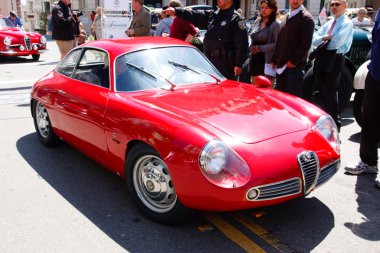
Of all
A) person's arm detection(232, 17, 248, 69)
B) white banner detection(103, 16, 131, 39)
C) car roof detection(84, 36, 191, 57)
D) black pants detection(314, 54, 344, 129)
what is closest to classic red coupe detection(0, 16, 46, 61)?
white banner detection(103, 16, 131, 39)

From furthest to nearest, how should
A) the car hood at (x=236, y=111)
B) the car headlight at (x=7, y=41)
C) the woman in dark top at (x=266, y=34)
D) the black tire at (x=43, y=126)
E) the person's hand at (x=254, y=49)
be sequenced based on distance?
the car headlight at (x=7, y=41), the person's hand at (x=254, y=49), the woman in dark top at (x=266, y=34), the black tire at (x=43, y=126), the car hood at (x=236, y=111)

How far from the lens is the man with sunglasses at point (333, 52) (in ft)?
16.9

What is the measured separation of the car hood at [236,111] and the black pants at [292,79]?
1.41 metres

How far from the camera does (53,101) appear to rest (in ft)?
14.6

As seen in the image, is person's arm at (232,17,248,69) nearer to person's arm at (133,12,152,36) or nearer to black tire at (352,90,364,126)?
black tire at (352,90,364,126)

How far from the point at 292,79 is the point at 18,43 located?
35.4ft

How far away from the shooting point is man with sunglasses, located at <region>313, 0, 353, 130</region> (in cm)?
515

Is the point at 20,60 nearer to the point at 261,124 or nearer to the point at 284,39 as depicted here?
the point at 284,39

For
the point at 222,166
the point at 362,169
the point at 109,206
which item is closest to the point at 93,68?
the point at 109,206

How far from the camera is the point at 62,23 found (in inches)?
350

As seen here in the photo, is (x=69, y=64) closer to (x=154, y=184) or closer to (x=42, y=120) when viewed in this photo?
(x=42, y=120)

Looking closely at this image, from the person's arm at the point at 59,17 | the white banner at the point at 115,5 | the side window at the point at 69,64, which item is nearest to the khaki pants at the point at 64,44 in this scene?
the person's arm at the point at 59,17

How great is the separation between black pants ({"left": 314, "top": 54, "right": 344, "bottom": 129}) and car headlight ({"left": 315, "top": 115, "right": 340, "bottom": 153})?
6.57ft

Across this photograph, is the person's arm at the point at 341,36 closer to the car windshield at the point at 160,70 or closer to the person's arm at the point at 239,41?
the person's arm at the point at 239,41
